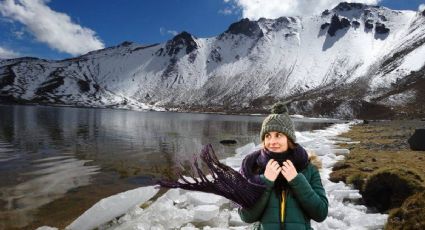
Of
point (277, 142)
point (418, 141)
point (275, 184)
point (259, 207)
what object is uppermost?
point (277, 142)

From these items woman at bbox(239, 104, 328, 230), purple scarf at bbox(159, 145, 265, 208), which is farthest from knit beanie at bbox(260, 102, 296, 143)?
purple scarf at bbox(159, 145, 265, 208)

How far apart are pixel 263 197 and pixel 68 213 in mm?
11795

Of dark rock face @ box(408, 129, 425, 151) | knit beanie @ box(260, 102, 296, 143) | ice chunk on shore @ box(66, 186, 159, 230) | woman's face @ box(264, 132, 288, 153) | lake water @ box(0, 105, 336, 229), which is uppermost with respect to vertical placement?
knit beanie @ box(260, 102, 296, 143)

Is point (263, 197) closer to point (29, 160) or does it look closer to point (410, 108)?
point (29, 160)

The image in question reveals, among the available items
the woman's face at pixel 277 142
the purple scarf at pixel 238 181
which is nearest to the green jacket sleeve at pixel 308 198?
the purple scarf at pixel 238 181

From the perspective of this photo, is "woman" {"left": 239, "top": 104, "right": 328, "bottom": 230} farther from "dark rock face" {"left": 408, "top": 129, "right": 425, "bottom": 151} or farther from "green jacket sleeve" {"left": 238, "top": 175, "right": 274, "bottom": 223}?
"dark rock face" {"left": 408, "top": 129, "right": 425, "bottom": 151}

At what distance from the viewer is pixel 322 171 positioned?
58.3 ft

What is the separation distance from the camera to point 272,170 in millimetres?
4211

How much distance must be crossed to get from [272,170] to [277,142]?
413 mm

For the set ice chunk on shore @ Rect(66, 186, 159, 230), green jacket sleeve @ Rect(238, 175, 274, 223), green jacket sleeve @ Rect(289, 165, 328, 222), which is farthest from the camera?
ice chunk on shore @ Rect(66, 186, 159, 230)

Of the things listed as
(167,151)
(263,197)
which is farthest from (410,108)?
(263,197)

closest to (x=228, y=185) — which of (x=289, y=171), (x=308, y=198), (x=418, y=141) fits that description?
(x=289, y=171)

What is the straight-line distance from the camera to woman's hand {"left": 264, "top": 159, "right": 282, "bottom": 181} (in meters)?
4.20

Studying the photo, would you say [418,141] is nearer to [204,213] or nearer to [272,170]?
[204,213]
